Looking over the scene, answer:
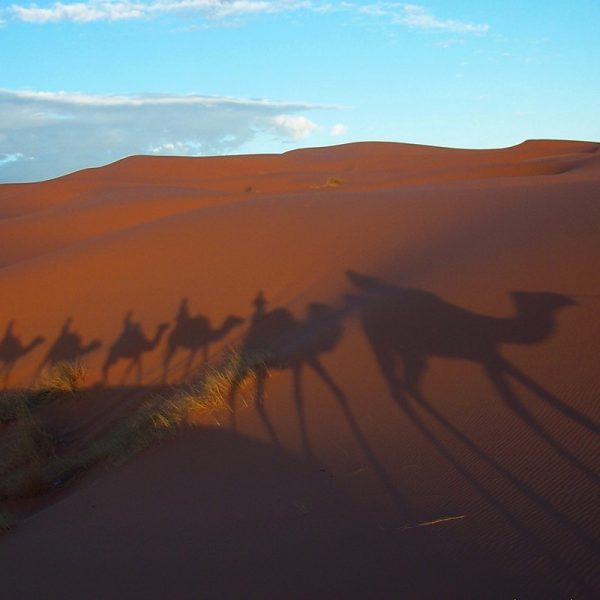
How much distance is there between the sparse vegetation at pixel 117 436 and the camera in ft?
25.4

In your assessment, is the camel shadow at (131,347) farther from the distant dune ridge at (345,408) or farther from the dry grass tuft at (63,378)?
the dry grass tuft at (63,378)

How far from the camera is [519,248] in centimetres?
1125

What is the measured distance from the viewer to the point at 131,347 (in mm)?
12062

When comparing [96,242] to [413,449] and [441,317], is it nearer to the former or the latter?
[441,317]

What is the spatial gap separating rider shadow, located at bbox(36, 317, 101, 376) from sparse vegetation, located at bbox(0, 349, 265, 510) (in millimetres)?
2467

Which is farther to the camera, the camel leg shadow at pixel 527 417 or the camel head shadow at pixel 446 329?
the camel head shadow at pixel 446 329

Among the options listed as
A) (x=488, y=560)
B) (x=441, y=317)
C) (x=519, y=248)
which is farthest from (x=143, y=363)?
(x=488, y=560)

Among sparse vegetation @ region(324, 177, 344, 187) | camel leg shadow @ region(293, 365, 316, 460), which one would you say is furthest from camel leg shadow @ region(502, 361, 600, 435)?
sparse vegetation @ region(324, 177, 344, 187)

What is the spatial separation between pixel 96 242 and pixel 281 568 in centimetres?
1565

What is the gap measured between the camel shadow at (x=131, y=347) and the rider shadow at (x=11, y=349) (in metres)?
1.99

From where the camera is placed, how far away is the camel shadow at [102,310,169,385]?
11430mm

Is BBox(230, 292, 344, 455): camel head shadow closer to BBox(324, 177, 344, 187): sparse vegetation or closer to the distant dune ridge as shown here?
the distant dune ridge

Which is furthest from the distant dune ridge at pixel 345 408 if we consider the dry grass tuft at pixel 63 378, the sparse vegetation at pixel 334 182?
Answer: the sparse vegetation at pixel 334 182

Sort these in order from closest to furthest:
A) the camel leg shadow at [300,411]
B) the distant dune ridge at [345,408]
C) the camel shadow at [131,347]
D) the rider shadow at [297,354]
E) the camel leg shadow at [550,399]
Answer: the distant dune ridge at [345,408]
the camel leg shadow at [550,399]
the camel leg shadow at [300,411]
the rider shadow at [297,354]
the camel shadow at [131,347]
